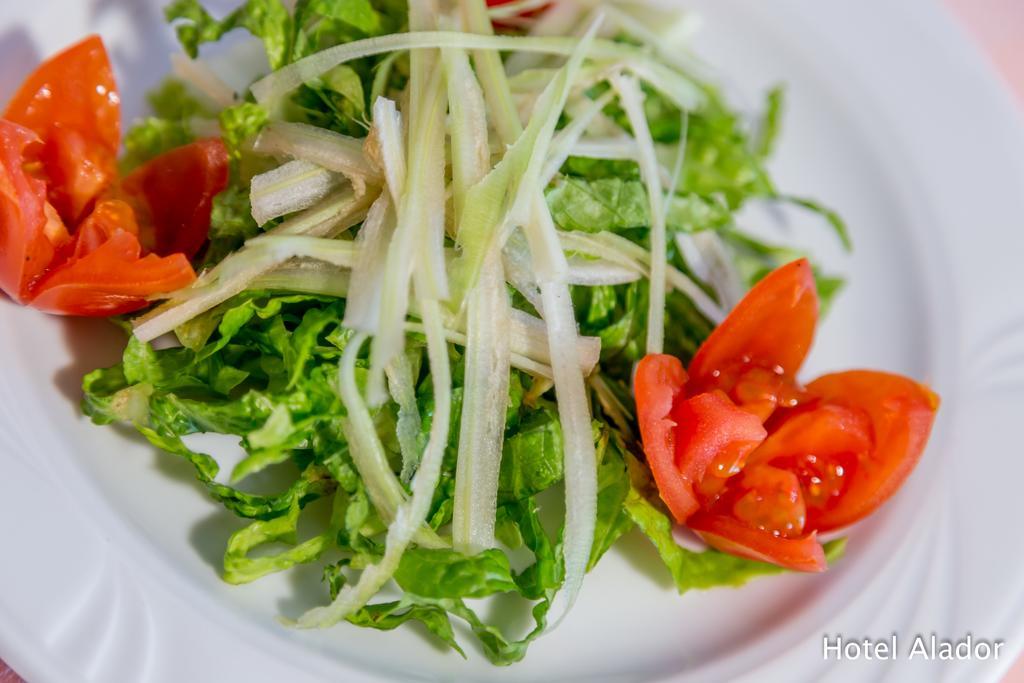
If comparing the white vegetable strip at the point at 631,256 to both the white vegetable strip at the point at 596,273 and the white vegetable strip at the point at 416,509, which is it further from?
the white vegetable strip at the point at 416,509

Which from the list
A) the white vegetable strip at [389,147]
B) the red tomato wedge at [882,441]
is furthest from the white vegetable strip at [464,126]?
the red tomato wedge at [882,441]

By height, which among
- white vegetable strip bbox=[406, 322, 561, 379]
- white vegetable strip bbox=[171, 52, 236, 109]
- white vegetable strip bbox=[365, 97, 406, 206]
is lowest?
white vegetable strip bbox=[406, 322, 561, 379]

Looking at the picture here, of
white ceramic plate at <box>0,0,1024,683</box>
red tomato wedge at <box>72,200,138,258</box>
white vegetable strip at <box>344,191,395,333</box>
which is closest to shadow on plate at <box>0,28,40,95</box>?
white ceramic plate at <box>0,0,1024,683</box>

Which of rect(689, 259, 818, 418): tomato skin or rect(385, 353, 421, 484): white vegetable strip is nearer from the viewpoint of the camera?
rect(385, 353, 421, 484): white vegetable strip

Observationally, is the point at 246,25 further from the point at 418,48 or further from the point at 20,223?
the point at 20,223

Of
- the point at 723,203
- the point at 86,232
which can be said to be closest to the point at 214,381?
the point at 86,232

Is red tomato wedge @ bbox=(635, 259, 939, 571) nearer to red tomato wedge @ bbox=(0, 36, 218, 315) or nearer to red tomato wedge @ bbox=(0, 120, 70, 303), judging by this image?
red tomato wedge @ bbox=(0, 36, 218, 315)
